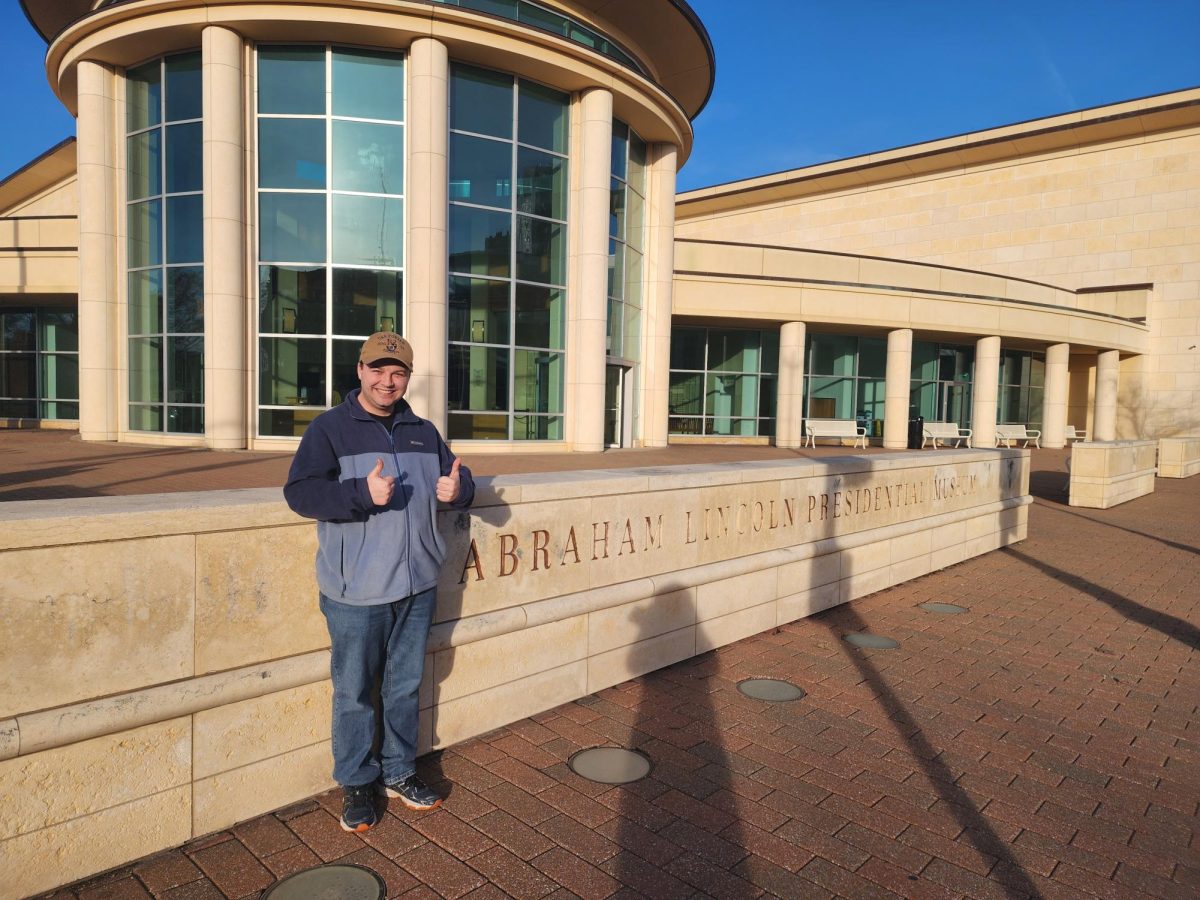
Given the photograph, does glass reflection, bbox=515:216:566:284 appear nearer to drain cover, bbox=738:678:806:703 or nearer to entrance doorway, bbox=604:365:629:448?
entrance doorway, bbox=604:365:629:448

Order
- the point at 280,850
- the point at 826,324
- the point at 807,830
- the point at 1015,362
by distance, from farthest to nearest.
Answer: the point at 1015,362
the point at 826,324
the point at 807,830
the point at 280,850

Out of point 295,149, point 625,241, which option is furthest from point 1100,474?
point 295,149

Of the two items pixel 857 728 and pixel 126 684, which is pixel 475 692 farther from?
pixel 857 728

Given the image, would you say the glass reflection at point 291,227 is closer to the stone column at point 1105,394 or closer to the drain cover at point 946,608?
the drain cover at point 946,608

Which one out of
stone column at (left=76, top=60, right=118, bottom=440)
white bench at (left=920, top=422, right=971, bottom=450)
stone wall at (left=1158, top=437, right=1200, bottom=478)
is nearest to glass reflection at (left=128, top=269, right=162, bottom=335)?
stone column at (left=76, top=60, right=118, bottom=440)

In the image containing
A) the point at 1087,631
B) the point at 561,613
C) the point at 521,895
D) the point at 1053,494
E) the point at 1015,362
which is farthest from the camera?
the point at 1015,362

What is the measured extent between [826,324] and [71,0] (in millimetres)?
22626

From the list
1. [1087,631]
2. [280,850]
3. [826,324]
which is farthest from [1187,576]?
[826,324]

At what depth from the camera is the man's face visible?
10.7ft

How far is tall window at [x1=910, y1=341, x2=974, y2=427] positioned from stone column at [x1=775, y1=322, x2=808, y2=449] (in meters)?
8.07

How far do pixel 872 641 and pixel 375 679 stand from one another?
4.38 metres

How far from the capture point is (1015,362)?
35.3m

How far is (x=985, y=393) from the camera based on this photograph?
95.1ft

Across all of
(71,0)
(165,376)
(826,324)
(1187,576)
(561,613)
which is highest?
(71,0)
